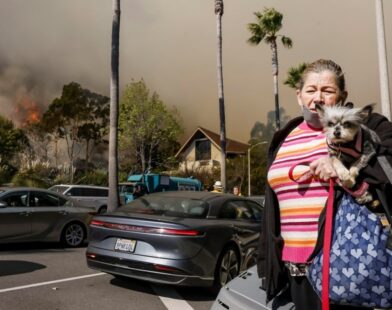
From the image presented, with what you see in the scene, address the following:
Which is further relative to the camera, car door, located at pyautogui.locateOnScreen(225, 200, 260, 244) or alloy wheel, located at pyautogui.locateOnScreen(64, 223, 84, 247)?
alloy wheel, located at pyautogui.locateOnScreen(64, 223, 84, 247)

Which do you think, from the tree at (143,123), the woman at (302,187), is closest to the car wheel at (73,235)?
→ the woman at (302,187)

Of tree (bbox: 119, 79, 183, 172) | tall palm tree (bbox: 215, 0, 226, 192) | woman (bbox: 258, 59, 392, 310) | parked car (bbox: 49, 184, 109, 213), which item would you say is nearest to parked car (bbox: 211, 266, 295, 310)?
woman (bbox: 258, 59, 392, 310)

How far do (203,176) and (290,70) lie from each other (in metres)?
21.0

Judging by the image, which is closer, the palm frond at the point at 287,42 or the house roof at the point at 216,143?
the palm frond at the point at 287,42

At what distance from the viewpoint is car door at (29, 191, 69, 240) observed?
10.4m

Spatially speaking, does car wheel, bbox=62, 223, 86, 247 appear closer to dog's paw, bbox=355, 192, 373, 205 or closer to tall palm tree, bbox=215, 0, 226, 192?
dog's paw, bbox=355, 192, 373, 205

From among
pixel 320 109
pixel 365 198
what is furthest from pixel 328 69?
pixel 365 198

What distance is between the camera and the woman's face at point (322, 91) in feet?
6.92

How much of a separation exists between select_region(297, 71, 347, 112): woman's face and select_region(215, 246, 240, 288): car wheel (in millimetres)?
4606

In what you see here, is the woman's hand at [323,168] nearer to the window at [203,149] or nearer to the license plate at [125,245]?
the license plate at [125,245]

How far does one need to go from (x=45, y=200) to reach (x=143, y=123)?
1304 inches

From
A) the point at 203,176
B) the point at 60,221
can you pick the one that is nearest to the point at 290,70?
the point at 203,176

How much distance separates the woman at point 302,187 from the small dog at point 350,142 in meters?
0.03

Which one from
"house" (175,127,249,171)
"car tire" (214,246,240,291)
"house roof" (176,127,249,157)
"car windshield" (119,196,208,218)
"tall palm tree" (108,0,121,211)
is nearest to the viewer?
"car tire" (214,246,240,291)
